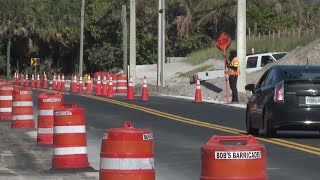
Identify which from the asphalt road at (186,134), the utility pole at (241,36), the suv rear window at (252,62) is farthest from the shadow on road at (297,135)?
the suv rear window at (252,62)

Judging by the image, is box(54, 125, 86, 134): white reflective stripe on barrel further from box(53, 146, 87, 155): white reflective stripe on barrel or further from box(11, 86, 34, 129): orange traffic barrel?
box(11, 86, 34, 129): orange traffic barrel

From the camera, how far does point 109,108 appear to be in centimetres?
3256

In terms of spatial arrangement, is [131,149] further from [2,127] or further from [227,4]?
[227,4]

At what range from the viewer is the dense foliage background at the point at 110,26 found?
279ft

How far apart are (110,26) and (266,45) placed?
24.4 metres

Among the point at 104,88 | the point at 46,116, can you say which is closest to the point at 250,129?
the point at 46,116

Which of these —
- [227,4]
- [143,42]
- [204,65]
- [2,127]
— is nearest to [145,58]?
[143,42]

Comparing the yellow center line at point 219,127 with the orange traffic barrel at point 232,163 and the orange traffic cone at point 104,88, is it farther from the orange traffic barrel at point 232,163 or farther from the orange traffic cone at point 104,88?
the orange traffic barrel at point 232,163

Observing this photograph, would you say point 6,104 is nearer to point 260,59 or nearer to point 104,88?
point 104,88

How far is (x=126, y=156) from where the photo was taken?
9.80 meters

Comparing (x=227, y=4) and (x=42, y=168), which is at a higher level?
(x=227, y=4)

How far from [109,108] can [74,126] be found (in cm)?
1759

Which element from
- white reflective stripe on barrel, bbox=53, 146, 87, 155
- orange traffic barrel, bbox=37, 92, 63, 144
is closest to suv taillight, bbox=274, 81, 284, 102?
orange traffic barrel, bbox=37, 92, 63, 144

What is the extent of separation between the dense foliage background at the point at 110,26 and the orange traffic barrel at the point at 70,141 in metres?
65.9
